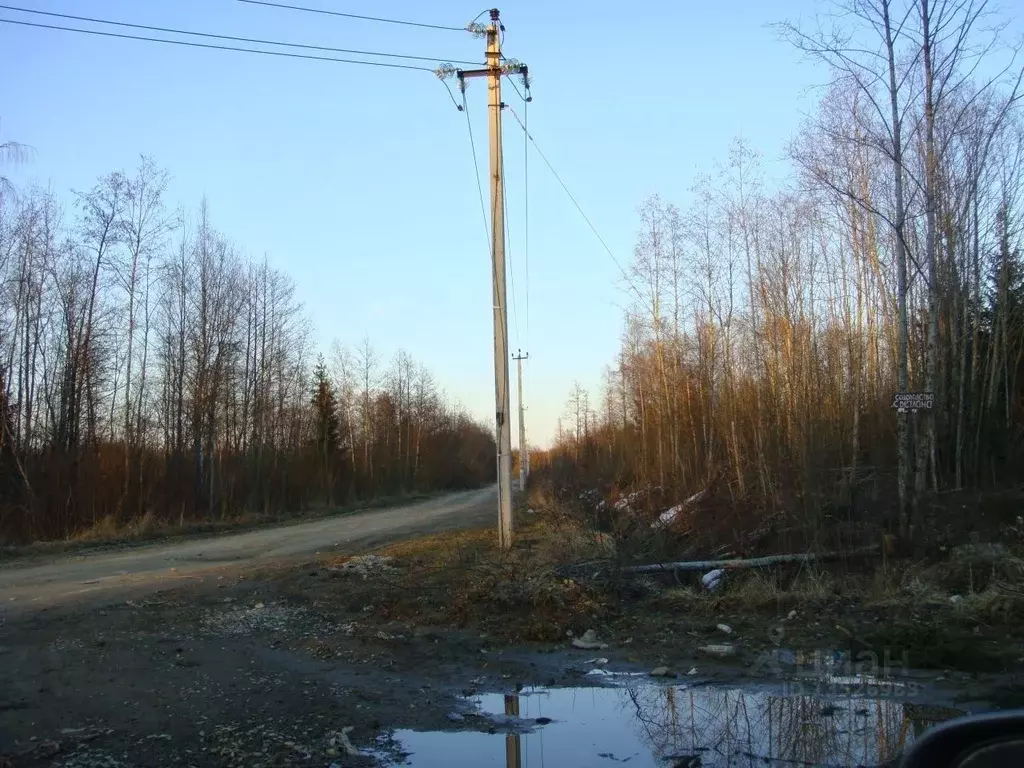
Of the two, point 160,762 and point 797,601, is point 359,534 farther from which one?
point 160,762

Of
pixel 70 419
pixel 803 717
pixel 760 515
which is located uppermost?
pixel 70 419

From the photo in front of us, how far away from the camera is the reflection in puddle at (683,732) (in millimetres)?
5328

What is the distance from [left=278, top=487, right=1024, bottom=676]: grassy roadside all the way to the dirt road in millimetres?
2738

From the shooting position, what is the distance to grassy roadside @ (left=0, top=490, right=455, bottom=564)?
1839 centimetres

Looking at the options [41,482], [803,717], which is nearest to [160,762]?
[803,717]

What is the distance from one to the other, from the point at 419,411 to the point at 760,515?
60.6 metres

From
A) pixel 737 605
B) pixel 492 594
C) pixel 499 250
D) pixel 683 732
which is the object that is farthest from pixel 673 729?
pixel 499 250

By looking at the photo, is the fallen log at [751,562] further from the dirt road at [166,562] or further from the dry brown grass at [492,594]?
the dirt road at [166,562]

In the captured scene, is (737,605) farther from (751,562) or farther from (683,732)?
(683,732)

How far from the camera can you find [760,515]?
13.7 metres

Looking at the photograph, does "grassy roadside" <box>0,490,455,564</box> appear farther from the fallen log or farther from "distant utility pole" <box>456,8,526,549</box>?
the fallen log

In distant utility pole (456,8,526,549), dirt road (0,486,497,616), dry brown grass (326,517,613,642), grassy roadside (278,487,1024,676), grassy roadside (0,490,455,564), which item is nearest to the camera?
grassy roadside (278,487,1024,676)

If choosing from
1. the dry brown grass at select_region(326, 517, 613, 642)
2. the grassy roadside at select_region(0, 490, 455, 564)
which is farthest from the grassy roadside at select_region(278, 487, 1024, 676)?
the grassy roadside at select_region(0, 490, 455, 564)

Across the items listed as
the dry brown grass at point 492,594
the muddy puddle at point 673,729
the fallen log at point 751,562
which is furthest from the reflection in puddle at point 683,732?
the fallen log at point 751,562
